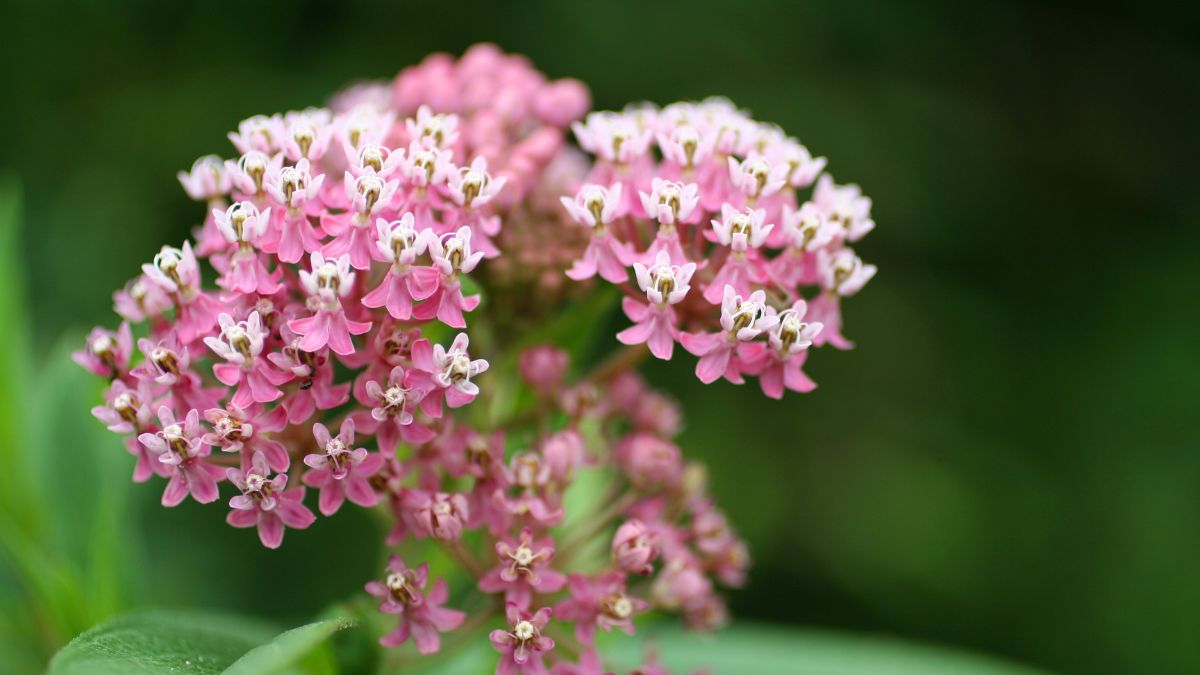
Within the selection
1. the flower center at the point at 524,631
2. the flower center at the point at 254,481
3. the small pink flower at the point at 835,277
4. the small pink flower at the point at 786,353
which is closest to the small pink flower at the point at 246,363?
the flower center at the point at 254,481

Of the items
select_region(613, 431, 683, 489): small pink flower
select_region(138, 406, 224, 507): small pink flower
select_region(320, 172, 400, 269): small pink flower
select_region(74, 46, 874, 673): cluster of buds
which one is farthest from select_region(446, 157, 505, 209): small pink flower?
select_region(613, 431, 683, 489): small pink flower

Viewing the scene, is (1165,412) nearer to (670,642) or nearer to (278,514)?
(670,642)

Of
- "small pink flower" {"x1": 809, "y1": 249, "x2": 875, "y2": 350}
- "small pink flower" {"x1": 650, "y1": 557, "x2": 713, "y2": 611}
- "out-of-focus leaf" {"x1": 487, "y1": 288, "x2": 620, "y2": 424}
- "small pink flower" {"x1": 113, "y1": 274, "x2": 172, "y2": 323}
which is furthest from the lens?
"out-of-focus leaf" {"x1": 487, "y1": 288, "x2": 620, "y2": 424}

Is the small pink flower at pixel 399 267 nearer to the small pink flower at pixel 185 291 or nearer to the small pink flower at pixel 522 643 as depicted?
the small pink flower at pixel 185 291

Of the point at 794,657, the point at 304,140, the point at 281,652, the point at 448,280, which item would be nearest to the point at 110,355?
the point at 304,140

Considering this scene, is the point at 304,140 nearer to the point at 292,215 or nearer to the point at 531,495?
the point at 292,215

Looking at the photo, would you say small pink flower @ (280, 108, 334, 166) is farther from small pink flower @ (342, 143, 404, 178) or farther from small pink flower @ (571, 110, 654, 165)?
small pink flower @ (571, 110, 654, 165)

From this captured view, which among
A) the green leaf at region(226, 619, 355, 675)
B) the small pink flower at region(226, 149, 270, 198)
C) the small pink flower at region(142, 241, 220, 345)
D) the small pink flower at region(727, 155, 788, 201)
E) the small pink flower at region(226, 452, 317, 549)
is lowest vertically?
the green leaf at region(226, 619, 355, 675)
